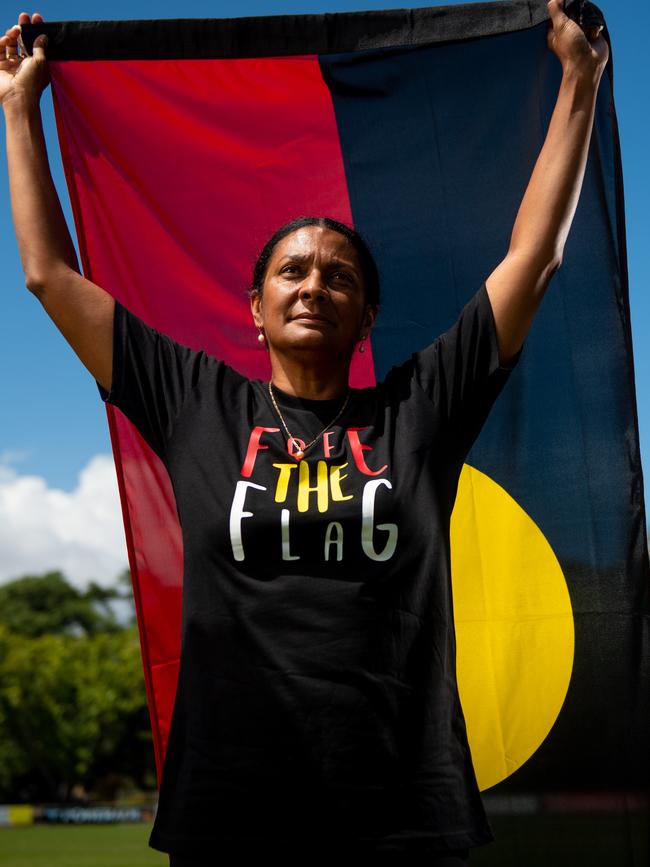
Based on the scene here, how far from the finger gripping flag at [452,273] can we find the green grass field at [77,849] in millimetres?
13787

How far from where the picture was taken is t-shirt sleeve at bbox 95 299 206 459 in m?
2.38

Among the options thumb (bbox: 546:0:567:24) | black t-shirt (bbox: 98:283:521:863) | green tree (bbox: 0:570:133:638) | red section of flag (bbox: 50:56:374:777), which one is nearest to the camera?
black t-shirt (bbox: 98:283:521:863)

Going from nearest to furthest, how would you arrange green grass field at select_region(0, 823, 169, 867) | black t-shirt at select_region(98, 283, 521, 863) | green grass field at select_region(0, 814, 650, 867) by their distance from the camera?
black t-shirt at select_region(98, 283, 521, 863)
green grass field at select_region(0, 814, 650, 867)
green grass field at select_region(0, 823, 169, 867)

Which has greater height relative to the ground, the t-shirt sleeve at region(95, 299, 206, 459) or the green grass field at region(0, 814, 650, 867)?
the t-shirt sleeve at region(95, 299, 206, 459)

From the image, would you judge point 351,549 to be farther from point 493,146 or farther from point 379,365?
point 493,146

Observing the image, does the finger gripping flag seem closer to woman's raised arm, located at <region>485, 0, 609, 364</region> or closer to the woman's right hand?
the woman's right hand

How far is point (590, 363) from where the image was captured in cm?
333

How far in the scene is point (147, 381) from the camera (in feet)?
7.88

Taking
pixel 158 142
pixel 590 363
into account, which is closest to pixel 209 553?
pixel 590 363

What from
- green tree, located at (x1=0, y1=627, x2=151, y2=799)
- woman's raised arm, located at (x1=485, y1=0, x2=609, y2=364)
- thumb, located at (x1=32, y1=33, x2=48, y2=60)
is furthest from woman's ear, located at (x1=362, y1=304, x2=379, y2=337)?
green tree, located at (x1=0, y1=627, x2=151, y2=799)

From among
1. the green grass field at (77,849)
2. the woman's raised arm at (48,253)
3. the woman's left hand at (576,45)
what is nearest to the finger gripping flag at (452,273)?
the woman's left hand at (576,45)

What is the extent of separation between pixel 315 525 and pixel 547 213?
104 centimetres

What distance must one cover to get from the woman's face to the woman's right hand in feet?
2.98

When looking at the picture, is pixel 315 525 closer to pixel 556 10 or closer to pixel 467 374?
pixel 467 374
